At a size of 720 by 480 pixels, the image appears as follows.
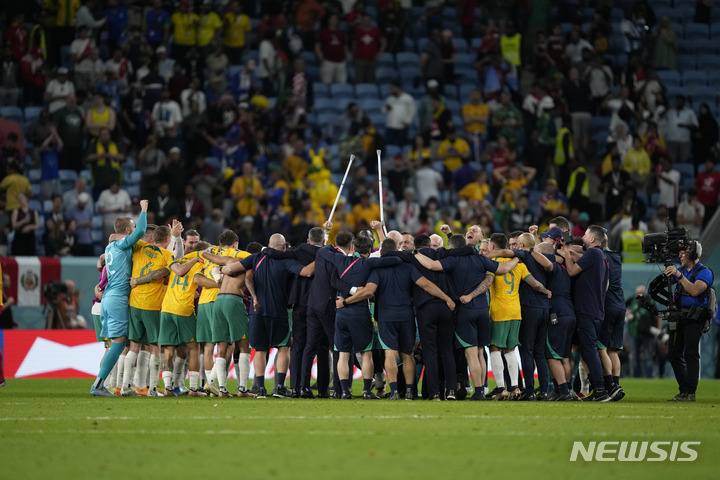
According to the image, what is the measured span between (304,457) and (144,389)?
741cm

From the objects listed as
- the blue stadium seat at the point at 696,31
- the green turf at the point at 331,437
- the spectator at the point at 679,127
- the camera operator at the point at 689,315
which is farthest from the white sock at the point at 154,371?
the blue stadium seat at the point at 696,31

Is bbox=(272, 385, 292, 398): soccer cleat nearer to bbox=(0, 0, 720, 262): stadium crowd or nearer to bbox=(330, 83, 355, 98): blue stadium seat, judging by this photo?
bbox=(0, 0, 720, 262): stadium crowd

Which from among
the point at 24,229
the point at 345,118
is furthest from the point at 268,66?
the point at 24,229

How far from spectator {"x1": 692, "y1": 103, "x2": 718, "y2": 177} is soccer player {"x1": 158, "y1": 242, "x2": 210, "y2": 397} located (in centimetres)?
1599

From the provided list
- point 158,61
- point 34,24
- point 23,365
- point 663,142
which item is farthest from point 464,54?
point 23,365

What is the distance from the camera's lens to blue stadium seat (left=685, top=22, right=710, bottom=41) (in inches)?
1238

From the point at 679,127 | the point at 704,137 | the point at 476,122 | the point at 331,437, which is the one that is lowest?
the point at 331,437

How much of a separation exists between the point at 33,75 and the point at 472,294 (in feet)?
51.0

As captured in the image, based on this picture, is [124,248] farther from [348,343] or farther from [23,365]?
[23,365]

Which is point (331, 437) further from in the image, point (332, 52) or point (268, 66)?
point (332, 52)

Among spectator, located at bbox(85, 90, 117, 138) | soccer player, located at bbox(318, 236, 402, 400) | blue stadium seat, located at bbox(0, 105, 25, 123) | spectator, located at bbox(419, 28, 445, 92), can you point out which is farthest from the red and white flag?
spectator, located at bbox(419, 28, 445, 92)

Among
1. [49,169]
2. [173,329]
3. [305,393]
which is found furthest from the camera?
[49,169]

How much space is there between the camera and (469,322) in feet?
49.0

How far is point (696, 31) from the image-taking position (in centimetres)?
3147
